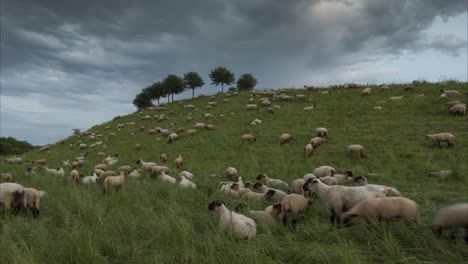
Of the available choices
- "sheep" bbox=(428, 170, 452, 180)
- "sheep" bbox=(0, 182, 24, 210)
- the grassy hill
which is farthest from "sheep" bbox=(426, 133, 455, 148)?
"sheep" bbox=(0, 182, 24, 210)

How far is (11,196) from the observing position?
30.0 ft

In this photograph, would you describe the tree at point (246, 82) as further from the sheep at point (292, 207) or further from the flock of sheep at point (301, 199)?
the sheep at point (292, 207)

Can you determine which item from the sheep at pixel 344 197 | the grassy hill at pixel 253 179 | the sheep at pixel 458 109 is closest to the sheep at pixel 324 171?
the grassy hill at pixel 253 179

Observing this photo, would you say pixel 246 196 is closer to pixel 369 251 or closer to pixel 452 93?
pixel 369 251

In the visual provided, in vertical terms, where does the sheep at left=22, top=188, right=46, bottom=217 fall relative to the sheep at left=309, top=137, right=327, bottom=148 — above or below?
below

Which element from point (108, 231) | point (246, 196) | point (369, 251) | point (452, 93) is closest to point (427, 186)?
point (246, 196)

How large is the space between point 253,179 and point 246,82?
157ft

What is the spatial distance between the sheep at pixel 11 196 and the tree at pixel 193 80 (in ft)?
168

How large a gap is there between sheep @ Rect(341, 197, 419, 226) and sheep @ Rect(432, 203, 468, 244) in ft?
1.69

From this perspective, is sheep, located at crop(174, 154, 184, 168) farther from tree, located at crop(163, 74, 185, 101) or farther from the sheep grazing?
tree, located at crop(163, 74, 185, 101)

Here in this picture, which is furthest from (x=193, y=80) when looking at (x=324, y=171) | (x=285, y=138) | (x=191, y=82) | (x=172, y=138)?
(x=324, y=171)

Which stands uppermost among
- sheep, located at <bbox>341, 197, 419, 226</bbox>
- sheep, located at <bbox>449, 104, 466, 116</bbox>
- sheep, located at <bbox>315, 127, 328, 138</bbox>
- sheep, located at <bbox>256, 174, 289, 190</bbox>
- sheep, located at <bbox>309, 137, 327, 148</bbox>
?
sheep, located at <bbox>449, 104, 466, 116</bbox>

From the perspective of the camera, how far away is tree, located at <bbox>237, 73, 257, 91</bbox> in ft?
205

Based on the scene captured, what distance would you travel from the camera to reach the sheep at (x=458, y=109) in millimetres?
23000
